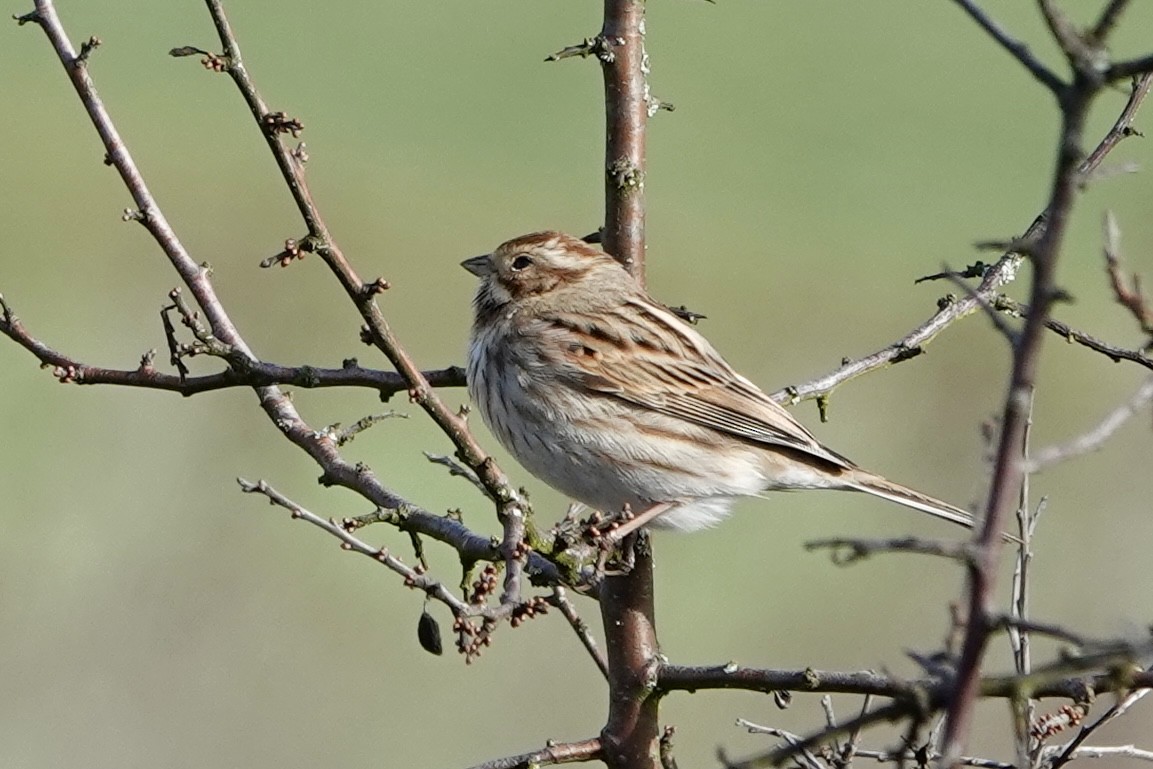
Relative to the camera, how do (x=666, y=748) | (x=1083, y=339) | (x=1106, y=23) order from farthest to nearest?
1. (x=1083, y=339)
2. (x=666, y=748)
3. (x=1106, y=23)

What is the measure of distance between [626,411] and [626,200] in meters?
1.35

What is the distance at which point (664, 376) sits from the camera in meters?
6.04

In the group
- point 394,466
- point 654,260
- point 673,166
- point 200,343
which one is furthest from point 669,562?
point 200,343

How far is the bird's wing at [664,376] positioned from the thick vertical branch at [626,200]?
3.26 feet

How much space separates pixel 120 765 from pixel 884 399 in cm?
716

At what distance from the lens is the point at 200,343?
12.6 ft

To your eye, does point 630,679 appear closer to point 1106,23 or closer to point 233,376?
point 233,376

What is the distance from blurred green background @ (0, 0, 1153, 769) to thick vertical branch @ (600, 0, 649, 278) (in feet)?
6.00

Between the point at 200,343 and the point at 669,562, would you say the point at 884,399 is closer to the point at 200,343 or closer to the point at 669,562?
the point at 669,562

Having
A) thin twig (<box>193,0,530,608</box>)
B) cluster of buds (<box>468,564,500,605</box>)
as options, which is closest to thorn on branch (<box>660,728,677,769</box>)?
cluster of buds (<box>468,564,500,605</box>)

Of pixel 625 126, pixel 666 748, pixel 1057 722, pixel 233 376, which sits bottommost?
pixel 666 748

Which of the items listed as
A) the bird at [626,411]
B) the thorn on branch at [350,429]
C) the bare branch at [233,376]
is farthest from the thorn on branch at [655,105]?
the bare branch at [233,376]

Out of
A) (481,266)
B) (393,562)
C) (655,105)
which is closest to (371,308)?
(393,562)

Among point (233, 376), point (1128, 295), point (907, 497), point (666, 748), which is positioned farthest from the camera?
point (907, 497)
